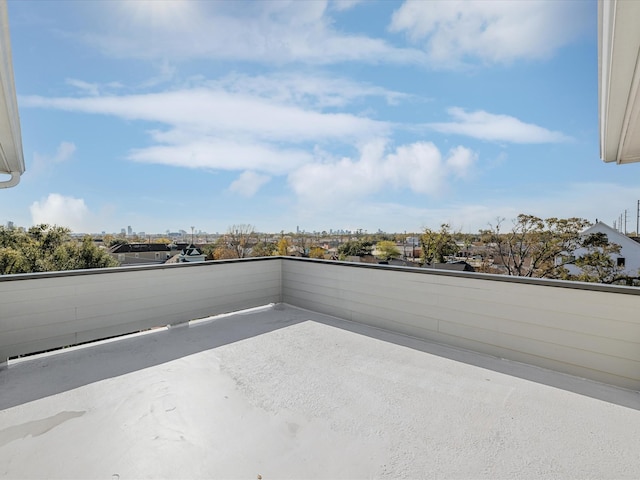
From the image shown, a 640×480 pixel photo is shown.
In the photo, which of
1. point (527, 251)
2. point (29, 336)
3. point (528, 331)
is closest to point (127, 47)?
point (29, 336)

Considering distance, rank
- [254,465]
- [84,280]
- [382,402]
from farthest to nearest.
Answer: [84,280] < [382,402] < [254,465]

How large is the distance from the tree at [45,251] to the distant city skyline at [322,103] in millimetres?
629

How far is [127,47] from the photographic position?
5922 mm

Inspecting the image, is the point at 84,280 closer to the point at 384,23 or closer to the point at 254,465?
the point at 254,465

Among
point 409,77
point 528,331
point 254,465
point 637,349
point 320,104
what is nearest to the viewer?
point 254,465

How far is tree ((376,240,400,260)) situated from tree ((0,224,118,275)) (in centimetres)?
1268

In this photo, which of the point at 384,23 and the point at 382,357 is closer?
the point at 382,357

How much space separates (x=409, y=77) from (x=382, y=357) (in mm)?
6593

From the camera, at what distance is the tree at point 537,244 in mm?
10383

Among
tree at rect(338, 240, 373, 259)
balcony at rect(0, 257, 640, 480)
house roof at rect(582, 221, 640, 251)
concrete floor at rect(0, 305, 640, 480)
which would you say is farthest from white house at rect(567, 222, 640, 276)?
concrete floor at rect(0, 305, 640, 480)

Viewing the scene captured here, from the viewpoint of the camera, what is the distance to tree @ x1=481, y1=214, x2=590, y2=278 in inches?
409

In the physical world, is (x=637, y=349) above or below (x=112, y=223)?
below

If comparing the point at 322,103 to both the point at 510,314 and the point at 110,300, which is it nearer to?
the point at 110,300

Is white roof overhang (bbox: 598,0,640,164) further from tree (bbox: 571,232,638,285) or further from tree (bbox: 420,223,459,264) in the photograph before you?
tree (bbox: 420,223,459,264)
